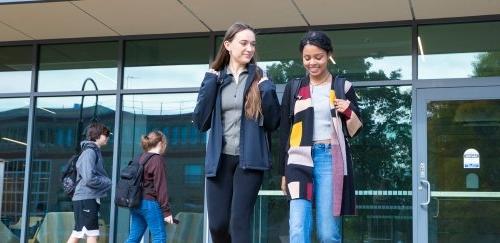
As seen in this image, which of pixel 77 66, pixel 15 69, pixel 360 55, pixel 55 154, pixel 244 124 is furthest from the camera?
pixel 15 69

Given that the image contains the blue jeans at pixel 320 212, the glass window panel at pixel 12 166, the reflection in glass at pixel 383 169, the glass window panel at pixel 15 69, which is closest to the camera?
the blue jeans at pixel 320 212

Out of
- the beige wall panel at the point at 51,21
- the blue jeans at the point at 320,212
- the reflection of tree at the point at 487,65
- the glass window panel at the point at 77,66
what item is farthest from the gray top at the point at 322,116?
the glass window panel at the point at 77,66

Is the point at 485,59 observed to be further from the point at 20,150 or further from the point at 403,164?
the point at 20,150

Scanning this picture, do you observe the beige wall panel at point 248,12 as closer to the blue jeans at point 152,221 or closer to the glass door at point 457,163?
the glass door at point 457,163

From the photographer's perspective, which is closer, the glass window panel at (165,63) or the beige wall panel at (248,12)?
the beige wall panel at (248,12)

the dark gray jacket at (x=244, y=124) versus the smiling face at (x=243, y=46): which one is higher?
the smiling face at (x=243, y=46)

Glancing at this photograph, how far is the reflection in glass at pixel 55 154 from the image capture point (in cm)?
864

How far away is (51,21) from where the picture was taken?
8.09 metres

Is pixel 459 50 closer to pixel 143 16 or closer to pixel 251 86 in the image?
pixel 143 16

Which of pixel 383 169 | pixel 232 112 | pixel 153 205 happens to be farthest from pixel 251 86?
pixel 383 169

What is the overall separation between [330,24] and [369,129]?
1.33 metres

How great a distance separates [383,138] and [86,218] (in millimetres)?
3399

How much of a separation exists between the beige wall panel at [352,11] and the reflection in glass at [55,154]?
9.36 feet

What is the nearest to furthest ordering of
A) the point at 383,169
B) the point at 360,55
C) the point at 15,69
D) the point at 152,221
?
the point at 152,221, the point at 383,169, the point at 360,55, the point at 15,69
